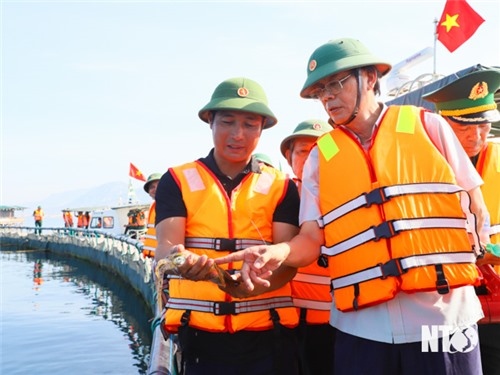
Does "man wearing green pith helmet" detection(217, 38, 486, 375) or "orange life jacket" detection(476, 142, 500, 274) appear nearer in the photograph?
"man wearing green pith helmet" detection(217, 38, 486, 375)

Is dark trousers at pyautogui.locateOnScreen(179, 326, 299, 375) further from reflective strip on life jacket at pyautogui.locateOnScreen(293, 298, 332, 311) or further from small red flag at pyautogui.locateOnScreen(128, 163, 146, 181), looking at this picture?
small red flag at pyautogui.locateOnScreen(128, 163, 146, 181)

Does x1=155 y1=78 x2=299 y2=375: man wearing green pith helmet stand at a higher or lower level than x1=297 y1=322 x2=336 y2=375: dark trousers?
higher

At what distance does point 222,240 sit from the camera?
292cm

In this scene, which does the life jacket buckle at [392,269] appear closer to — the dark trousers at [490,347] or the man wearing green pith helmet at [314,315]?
the man wearing green pith helmet at [314,315]

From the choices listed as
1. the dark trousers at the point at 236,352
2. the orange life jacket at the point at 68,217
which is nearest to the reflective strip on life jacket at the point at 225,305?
the dark trousers at the point at 236,352

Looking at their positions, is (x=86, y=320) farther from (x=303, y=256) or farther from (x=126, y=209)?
(x=126, y=209)

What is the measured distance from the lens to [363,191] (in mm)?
2549

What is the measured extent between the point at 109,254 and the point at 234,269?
23.5 metres

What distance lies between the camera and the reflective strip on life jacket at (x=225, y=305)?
2.84 m

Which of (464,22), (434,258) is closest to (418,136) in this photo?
(434,258)

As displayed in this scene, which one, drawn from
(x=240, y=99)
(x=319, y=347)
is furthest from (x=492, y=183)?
(x=240, y=99)

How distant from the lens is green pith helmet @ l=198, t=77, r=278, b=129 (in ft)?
9.62

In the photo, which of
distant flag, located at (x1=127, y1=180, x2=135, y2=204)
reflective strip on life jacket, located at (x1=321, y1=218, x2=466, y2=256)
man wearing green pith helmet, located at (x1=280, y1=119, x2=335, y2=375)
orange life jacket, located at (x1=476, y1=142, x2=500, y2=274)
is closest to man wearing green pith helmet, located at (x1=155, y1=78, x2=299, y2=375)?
man wearing green pith helmet, located at (x1=280, y1=119, x2=335, y2=375)

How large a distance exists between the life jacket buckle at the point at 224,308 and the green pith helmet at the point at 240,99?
1208mm
